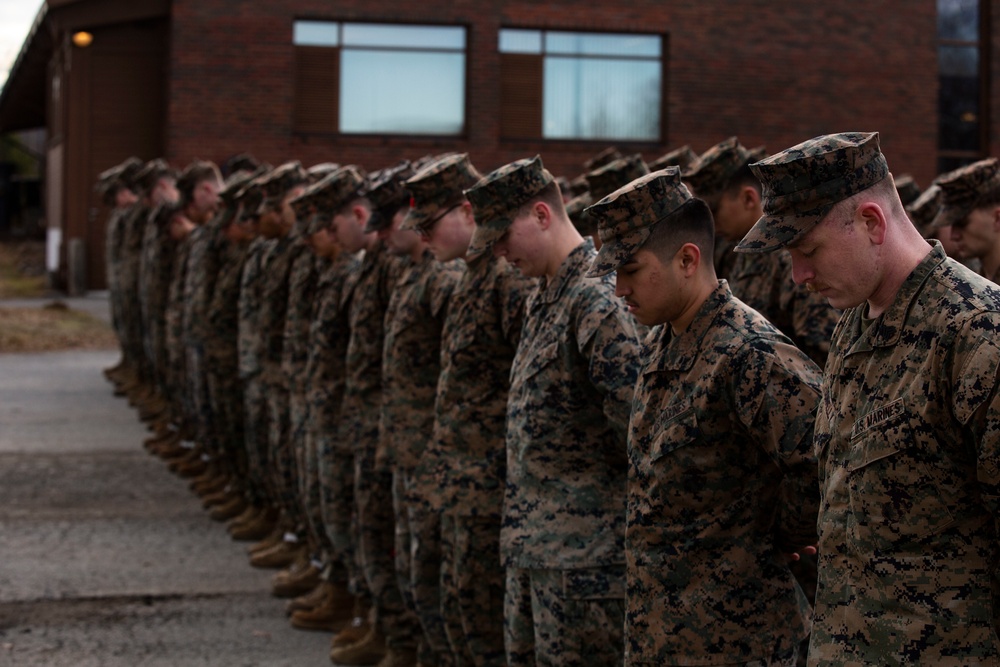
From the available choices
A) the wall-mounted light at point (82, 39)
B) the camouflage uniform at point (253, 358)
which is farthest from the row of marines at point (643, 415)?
the wall-mounted light at point (82, 39)

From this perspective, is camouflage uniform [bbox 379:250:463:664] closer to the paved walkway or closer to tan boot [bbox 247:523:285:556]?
the paved walkway

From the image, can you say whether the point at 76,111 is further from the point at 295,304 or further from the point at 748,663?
the point at 748,663

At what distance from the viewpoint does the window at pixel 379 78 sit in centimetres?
2192

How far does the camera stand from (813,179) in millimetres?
2836

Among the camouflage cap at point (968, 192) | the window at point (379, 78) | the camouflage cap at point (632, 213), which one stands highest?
the window at point (379, 78)

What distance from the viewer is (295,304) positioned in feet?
25.2

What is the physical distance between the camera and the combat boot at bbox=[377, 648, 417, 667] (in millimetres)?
6043

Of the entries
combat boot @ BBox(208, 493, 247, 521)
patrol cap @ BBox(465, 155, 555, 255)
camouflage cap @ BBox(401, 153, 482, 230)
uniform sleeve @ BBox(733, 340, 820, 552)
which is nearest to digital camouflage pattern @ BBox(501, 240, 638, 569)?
patrol cap @ BBox(465, 155, 555, 255)

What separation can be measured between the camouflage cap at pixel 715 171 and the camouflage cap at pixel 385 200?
1.30 meters

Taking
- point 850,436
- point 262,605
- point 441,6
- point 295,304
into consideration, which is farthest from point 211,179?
point 441,6

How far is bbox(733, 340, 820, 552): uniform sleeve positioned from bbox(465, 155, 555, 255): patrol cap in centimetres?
122

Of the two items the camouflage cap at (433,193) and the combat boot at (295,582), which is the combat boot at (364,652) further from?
the camouflage cap at (433,193)

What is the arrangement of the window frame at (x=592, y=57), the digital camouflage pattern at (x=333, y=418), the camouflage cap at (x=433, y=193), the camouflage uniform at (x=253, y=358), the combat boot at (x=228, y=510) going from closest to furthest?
1. the camouflage cap at (x=433, y=193)
2. the digital camouflage pattern at (x=333, y=418)
3. the camouflage uniform at (x=253, y=358)
4. the combat boot at (x=228, y=510)
5. the window frame at (x=592, y=57)

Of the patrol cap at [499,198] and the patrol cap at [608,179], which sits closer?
the patrol cap at [499,198]
